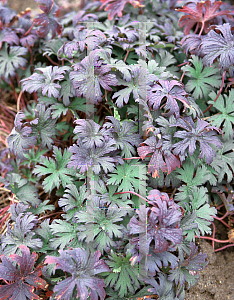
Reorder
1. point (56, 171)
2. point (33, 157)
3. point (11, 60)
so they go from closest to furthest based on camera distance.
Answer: point (56, 171) → point (33, 157) → point (11, 60)

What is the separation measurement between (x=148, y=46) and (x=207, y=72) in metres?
0.45

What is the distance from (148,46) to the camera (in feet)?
5.99

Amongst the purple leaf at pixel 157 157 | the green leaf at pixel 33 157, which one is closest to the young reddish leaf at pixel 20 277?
the green leaf at pixel 33 157

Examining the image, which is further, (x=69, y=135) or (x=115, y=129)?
(x=69, y=135)

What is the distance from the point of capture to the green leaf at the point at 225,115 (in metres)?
1.74

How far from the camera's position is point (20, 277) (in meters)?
1.40

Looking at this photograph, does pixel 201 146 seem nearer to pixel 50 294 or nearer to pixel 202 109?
pixel 202 109

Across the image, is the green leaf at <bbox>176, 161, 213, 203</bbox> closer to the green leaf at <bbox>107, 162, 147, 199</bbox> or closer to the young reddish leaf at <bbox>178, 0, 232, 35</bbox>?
the green leaf at <bbox>107, 162, 147, 199</bbox>

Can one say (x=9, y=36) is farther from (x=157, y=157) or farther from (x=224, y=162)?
(x=224, y=162)

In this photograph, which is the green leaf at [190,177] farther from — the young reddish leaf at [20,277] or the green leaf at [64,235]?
the young reddish leaf at [20,277]

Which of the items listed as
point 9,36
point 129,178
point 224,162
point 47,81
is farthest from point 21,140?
point 224,162

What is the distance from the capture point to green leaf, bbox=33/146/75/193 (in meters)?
1.64

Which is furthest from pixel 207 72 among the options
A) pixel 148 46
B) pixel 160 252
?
pixel 160 252

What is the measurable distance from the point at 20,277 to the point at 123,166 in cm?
83
